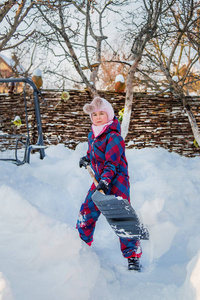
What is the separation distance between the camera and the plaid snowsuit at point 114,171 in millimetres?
2010

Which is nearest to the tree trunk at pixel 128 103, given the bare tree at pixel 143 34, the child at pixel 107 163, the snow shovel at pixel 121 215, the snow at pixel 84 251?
the bare tree at pixel 143 34

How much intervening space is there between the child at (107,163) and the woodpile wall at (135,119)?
16.8 ft

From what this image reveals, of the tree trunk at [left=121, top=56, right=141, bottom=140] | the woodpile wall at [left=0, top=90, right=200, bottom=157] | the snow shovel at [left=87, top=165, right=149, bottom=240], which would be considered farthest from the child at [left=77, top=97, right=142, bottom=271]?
the woodpile wall at [left=0, top=90, right=200, bottom=157]

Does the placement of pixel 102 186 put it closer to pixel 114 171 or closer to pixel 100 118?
pixel 114 171

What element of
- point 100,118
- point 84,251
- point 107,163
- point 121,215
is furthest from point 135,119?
point 84,251

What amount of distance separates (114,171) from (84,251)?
603mm

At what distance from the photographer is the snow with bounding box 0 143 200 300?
1.48 metres

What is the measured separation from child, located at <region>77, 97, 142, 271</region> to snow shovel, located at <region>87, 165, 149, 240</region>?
118 millimetres

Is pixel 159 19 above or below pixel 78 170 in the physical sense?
above

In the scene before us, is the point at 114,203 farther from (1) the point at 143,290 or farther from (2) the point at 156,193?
(2) the point at 156,193

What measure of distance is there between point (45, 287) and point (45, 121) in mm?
6066

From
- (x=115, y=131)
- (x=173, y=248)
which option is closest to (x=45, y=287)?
(x=115, y=131)

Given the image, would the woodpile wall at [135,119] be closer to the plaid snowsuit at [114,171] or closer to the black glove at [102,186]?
the plaid snowsuit at [114,171]

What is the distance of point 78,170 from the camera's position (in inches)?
166
